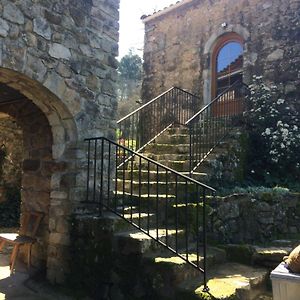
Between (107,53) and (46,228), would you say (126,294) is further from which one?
(107,53)

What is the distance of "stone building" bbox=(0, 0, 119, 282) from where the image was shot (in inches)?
153

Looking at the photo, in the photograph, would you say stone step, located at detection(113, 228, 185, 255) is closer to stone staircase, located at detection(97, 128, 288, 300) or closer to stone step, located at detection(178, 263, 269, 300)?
stone staircase, located at detection(97, 128, 288, 300)

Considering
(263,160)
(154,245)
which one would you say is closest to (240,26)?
(263,160)

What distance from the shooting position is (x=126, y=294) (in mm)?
3793

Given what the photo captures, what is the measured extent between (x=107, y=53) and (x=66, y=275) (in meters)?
2.88

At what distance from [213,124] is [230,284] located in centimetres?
415

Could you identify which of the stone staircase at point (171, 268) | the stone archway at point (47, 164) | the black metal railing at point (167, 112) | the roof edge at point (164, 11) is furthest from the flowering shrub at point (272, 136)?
the stone archway at point (47, 164)

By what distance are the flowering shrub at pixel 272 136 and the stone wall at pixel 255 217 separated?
1251 mm

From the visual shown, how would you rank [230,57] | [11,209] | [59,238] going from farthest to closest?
[230,57] → [11,209] → [59,238]

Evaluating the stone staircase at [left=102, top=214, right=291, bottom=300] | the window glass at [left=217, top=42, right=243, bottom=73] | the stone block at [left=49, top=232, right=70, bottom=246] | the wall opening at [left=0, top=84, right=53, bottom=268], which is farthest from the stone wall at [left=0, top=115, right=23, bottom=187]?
the window glass at [left=217, top=42, right=243, bottom=73]

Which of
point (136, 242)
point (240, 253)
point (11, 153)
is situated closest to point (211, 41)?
point (11, 153)

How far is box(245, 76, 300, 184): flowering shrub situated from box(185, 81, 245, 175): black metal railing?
427 mm

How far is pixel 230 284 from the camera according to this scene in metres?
3.46

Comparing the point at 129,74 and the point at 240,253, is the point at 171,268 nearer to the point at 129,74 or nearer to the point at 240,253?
the point at 240,253
